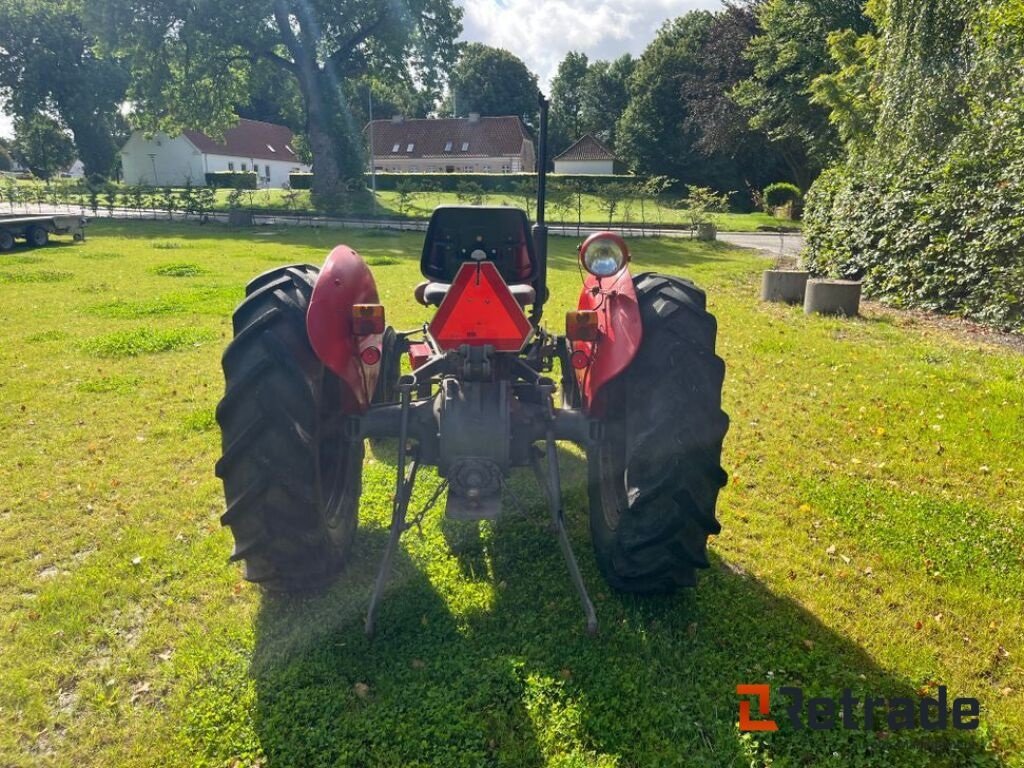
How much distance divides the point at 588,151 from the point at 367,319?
61.6 m

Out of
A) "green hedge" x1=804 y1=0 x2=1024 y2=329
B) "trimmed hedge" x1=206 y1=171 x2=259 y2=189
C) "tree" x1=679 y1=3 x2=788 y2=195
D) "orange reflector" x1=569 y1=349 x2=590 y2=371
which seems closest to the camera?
"orange reflector" x1=569 y1=349 x2=590 y2=371

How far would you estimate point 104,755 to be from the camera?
2398 millimetres

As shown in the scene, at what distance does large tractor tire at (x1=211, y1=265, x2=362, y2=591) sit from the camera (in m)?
2.68

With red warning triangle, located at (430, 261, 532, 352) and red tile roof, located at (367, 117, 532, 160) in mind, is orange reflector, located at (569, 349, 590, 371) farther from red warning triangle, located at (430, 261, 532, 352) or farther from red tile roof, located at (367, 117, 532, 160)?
red tile roof, located at (367, 117, 532, 160)

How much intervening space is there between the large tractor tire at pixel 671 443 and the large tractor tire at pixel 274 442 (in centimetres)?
134

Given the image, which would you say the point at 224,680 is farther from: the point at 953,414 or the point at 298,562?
the point at 953,414

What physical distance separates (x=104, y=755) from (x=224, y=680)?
46 cm

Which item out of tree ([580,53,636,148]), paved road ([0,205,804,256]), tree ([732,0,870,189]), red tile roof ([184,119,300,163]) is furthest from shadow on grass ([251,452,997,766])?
tree ([580,53,636,148])

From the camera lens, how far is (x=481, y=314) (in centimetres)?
291

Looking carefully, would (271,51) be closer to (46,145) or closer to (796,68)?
(796,68)

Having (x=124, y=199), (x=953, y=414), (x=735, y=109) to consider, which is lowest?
(x=953, y=414)

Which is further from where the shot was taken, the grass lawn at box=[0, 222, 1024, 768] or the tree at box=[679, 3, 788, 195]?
the tree at box=[679, 3, 788, 195]

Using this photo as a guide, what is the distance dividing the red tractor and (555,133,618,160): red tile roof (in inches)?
2361

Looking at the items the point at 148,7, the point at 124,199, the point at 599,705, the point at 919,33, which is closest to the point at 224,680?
the point at 599,705
